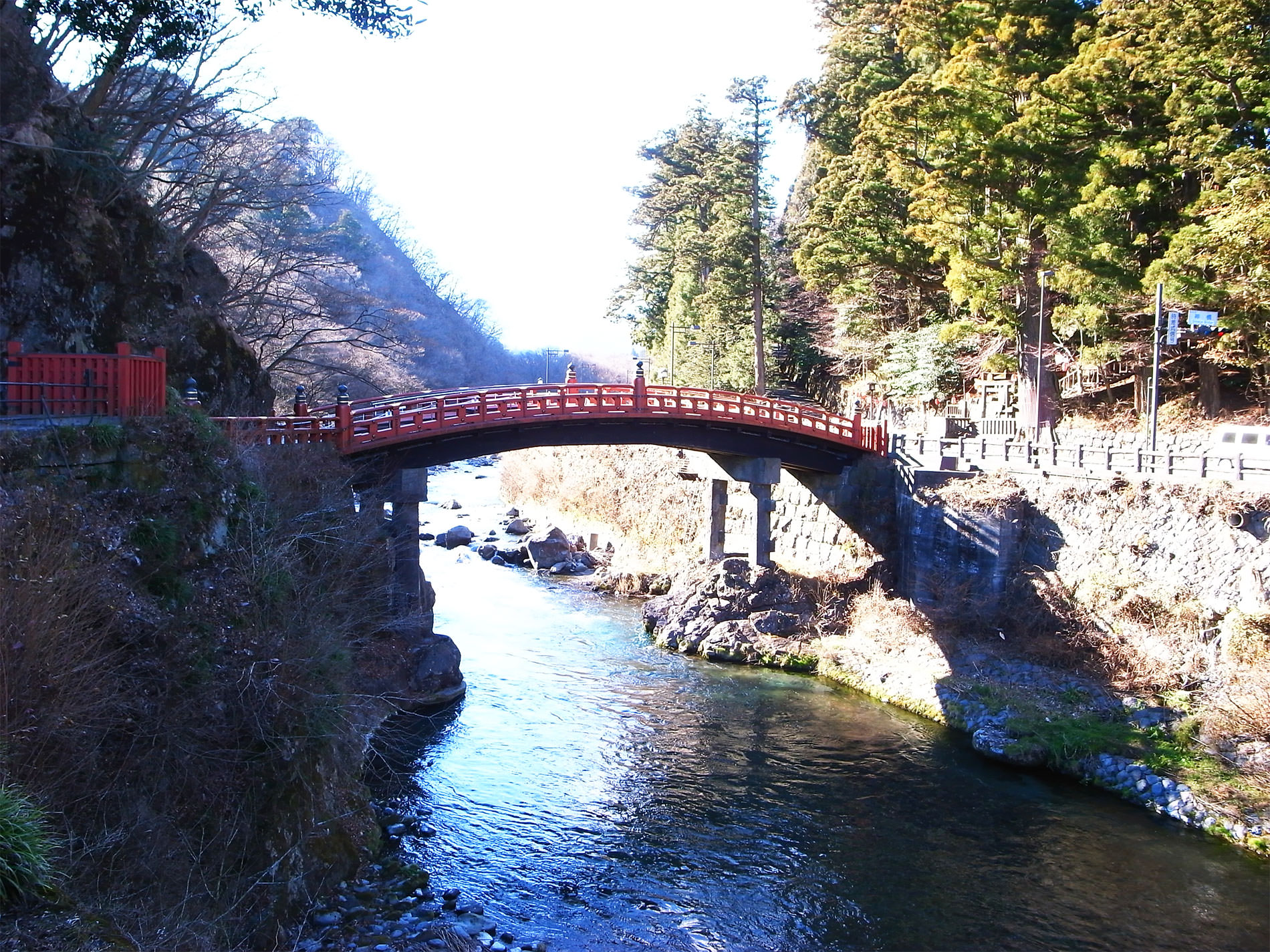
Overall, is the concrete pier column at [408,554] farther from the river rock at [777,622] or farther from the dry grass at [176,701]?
the river rock at [777,622]

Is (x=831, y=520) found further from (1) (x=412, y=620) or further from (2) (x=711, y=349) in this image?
(2) (x=711, y=349)

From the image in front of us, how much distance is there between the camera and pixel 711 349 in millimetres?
49219

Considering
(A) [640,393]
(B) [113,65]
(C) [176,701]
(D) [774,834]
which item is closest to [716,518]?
(A) [640,393]

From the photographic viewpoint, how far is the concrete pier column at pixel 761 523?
29812 millimetres

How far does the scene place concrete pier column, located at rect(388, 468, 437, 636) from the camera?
22.4m

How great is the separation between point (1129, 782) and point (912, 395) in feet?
78.7

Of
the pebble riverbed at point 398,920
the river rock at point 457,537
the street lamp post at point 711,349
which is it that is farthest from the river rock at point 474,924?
the street lamp post at point 711,349

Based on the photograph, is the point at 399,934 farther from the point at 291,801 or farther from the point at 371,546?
the point at 371,546

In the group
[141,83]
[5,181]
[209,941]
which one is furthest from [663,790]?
[141,83]

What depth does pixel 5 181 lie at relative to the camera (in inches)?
774

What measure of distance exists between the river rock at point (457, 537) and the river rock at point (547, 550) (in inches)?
138

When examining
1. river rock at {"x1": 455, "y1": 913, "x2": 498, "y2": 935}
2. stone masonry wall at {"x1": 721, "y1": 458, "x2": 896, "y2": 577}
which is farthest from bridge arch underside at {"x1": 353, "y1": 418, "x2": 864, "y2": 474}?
river rock at {"x1": 455, "y1": 913, "x2": 498, "y2": 935}

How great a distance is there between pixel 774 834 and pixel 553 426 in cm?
1301

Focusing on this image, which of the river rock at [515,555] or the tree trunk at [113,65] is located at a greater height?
the tree trunk at [113,65]
